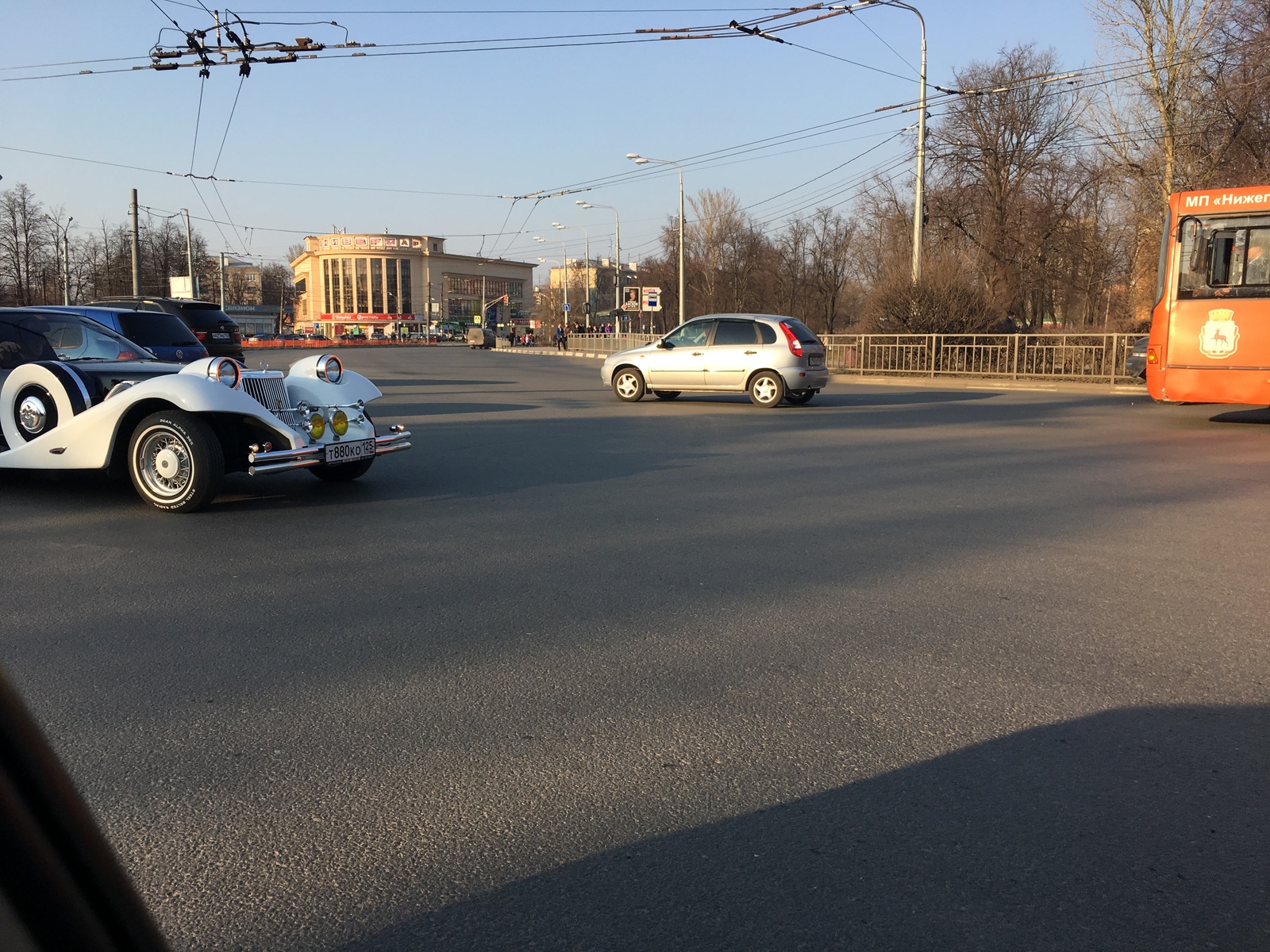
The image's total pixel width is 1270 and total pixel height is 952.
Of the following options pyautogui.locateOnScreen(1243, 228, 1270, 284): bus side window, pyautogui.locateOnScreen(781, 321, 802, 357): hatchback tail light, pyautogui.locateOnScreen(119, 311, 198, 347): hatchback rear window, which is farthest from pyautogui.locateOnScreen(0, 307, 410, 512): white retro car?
pyautogui.locateOnScreen(1243, 228, 1270, 284): bus side window

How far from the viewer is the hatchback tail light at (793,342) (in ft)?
57.5

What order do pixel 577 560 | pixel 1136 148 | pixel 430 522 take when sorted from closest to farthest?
1. pixel 577 560
2. pixel 430 522
3. pixel 1136 148

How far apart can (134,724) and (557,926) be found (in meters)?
2.01

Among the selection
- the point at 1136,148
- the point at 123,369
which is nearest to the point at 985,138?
the point at 1136,148

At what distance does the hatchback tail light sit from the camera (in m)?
17.5

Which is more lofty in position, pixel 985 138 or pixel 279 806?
pixel 985 138

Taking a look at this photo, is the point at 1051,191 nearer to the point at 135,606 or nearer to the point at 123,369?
the point at 123,369

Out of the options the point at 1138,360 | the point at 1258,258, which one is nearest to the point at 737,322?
the point at 1138,360

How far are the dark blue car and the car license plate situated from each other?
7.36 m

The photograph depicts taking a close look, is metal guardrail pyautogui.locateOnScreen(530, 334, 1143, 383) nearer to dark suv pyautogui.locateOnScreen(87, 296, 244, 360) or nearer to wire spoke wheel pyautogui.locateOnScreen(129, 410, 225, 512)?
dark suv pyautogui.locateOnScreen(87, 296, 244, 360)

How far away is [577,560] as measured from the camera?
6.22 m

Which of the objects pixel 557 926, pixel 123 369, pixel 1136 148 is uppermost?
pixel 1136 148

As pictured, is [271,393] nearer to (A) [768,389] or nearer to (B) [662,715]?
(B) [662,715]

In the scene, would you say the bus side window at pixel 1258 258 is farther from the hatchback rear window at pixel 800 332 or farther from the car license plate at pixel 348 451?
the car license plate at pixel 348 451
